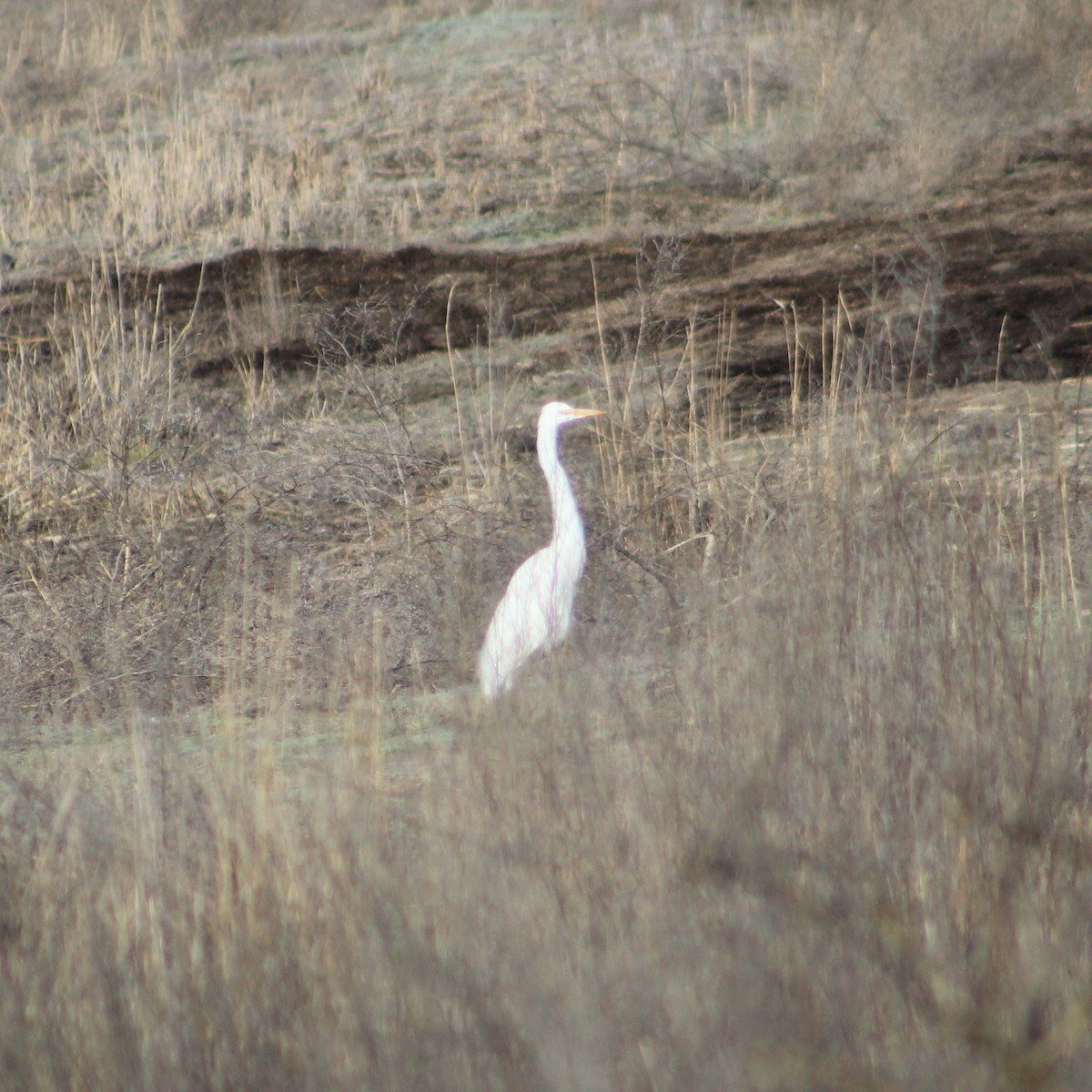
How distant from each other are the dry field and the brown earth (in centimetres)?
6

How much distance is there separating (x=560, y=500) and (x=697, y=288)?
16.4 ft

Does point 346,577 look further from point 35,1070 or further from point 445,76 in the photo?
point 445,76

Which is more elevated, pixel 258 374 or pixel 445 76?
pixel 445 76

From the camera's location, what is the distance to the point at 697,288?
29.9 ft

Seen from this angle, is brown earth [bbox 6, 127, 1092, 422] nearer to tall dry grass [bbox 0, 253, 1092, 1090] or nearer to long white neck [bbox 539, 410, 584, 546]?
long white neck [bbox 539, 410, 584, 546]

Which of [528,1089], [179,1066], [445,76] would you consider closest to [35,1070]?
[179,1066]

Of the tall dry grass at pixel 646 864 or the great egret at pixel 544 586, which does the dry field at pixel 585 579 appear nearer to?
the tall dry grass at pixel 646 864

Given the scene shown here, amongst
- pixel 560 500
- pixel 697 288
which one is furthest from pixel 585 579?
pixel 697 288

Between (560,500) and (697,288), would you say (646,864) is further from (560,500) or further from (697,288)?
(697,288)

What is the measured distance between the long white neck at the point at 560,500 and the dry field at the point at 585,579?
0.26 m

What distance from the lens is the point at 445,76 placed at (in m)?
14.3

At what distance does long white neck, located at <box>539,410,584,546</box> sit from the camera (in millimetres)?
4352

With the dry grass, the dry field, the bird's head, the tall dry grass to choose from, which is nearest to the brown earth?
the dry field

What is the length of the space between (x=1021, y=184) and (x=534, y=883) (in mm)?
9569
